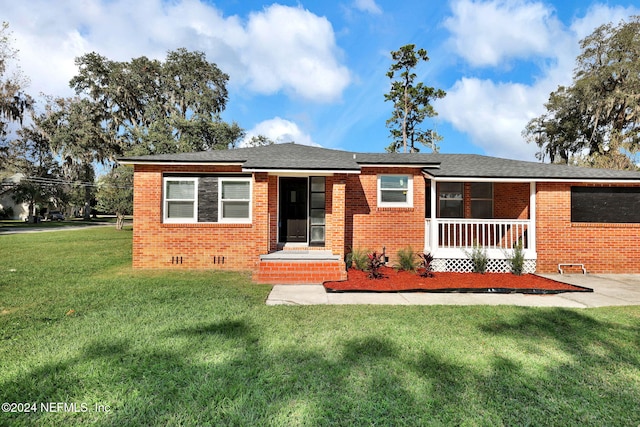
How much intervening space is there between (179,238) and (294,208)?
3.72 metres

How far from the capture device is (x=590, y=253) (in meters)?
8.90

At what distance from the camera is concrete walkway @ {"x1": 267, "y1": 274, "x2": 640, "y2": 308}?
19.0ft

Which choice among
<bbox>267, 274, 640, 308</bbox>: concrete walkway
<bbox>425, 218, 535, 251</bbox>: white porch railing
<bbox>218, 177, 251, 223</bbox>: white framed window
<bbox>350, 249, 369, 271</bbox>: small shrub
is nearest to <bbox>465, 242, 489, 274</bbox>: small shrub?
<bbox>425, 218, 535, 251</bbox>: white porch railing

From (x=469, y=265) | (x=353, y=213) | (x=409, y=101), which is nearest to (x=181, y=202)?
(x=353, y=213)

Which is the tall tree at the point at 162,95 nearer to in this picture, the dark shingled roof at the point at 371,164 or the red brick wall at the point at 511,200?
the dark shingled roof at the point at 371,164

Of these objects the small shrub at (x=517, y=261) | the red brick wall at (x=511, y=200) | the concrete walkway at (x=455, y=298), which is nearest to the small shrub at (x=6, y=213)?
the concrete walkway at (x=455, y=298)

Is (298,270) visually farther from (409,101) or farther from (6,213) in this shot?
(6,213)

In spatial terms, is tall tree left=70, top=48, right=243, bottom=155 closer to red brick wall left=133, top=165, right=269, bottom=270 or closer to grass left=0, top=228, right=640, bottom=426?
red brick wall left=133, top=165, right=269, bottom=270

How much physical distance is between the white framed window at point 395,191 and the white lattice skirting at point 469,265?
81.6 inches

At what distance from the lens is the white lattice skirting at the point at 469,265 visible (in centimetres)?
884

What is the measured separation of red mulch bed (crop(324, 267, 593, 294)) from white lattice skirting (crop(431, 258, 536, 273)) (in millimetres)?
418

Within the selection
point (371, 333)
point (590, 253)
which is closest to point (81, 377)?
point (371, 333)

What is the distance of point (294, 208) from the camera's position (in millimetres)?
9570

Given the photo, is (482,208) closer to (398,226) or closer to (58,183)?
(398,226)
